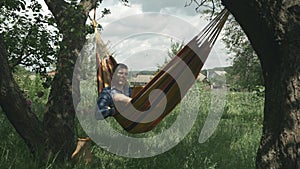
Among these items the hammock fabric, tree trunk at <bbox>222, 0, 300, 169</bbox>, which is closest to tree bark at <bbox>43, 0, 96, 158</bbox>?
the hammock fabric

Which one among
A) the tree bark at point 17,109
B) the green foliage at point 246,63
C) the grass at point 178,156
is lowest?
the grass at point 178,156

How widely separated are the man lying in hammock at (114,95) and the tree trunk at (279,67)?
4.23ft

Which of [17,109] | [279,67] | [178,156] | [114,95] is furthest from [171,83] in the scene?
[279,67]

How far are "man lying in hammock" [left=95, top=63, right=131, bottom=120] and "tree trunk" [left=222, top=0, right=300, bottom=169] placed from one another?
1.29 meters

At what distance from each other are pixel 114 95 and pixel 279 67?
5.13 feet

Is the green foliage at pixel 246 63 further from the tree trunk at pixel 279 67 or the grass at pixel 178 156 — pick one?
the tree trunk at pixel 279 67

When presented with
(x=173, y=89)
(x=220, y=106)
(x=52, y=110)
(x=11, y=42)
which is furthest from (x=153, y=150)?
(x=220, y=106)

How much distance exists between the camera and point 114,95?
3102 mm

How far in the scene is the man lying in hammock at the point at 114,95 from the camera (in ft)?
9.87

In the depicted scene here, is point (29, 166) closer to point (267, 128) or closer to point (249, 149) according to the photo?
point (267, 128)

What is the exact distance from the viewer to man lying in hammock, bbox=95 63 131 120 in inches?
118

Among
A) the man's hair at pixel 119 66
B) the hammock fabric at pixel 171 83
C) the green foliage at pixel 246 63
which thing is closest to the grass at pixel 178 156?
the hammock fabric at pixel 171 83

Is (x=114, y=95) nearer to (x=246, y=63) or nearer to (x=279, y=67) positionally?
(x=279, y=67)

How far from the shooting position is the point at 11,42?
370cm
